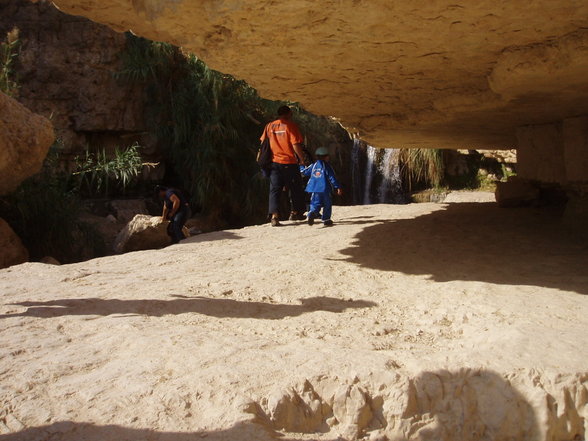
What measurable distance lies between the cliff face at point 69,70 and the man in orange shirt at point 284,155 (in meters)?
5.55

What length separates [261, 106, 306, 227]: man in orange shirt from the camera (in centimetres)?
645

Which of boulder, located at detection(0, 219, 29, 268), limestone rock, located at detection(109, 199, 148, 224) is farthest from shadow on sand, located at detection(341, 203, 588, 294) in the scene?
limestone rock, located at detection(109, 199, 148, 224)

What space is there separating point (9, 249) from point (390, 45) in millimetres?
5438

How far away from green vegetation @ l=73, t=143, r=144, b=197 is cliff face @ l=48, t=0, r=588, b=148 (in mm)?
6241

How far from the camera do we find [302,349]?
248 centimetres

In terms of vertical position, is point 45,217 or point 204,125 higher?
point 204,125

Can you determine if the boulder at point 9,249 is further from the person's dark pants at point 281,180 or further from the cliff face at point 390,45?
the cliff face at point 390,45

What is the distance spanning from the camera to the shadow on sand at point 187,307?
10.1ft

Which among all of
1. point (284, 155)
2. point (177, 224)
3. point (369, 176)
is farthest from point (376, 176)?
point (177, 224)

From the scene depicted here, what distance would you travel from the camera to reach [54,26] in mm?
10594

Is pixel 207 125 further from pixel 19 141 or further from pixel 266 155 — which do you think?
pixel 19 141

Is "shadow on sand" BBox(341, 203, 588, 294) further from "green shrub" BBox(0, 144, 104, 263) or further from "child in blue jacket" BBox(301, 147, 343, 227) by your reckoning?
"green shrub" BBox(0, 144, 104, 263)

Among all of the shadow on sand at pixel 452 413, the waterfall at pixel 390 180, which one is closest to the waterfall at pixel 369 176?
the waterfall at pixel 390 180

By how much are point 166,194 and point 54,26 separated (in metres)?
6.10
